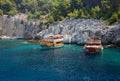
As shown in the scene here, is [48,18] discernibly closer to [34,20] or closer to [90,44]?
[34,20]

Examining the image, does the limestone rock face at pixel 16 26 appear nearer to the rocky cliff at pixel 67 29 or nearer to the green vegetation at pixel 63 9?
the rocky cliff at pixel 67 29

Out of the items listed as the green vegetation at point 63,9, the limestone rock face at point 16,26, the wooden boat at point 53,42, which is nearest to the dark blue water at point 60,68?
the wooden boat at point 53,42

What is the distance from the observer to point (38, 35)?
115 m

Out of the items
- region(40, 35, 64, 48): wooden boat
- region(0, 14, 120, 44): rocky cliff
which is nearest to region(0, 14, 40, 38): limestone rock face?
region(0, 14, 120, 44): rocky cliff

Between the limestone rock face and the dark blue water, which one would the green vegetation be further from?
the dark blue water

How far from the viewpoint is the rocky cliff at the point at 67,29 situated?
9250 cm

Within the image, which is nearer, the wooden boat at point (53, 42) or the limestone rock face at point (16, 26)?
the wooden boat at point (53, 42)

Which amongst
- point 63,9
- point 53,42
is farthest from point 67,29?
point 63,9

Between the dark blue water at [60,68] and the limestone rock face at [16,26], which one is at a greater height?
the limestone rock face at [16,26]

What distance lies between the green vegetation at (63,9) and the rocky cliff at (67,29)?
104 inches

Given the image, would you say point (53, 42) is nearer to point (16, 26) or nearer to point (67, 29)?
point (67, 29)

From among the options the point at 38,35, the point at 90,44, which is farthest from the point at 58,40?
the point at 38,35

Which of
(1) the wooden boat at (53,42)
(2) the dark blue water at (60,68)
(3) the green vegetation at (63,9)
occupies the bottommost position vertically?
(2) the dark blue water at (60,68)

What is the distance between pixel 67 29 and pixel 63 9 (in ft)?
55.0
